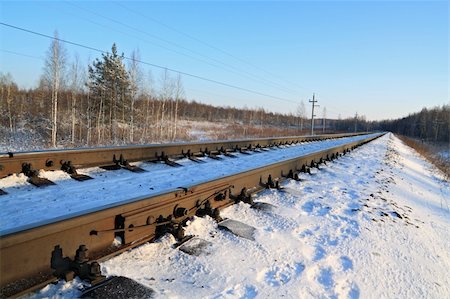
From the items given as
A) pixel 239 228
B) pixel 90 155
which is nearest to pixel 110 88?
pixel 90 155

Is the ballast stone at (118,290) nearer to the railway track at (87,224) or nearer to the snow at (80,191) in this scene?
the railway track at (87,224)

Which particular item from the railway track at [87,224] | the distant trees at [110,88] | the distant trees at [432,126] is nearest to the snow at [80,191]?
the railway track at [87,224]

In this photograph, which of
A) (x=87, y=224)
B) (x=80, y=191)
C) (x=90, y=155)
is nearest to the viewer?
(x=87, y=224)

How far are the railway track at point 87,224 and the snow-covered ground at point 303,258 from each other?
12cm

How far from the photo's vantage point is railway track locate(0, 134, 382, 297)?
1.99 m

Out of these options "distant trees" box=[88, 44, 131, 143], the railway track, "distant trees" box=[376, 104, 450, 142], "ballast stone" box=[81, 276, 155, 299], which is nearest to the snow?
the railway track

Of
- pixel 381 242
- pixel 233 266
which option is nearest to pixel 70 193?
pixel 233 266

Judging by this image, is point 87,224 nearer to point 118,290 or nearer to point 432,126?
point 118,290

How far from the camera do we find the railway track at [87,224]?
1.99 metres

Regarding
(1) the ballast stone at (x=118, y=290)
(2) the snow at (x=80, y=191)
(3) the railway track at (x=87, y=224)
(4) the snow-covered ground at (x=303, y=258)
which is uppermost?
(3) the railway track at (x=87, y=224)

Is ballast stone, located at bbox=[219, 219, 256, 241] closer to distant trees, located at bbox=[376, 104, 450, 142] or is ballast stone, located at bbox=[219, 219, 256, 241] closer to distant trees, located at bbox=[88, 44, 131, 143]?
distant trees, located at bbox=[88, 44, 131, 143]

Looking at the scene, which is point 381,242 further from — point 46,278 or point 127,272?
point 46,278

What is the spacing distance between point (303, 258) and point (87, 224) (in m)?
2.02

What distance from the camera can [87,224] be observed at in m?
2.46
